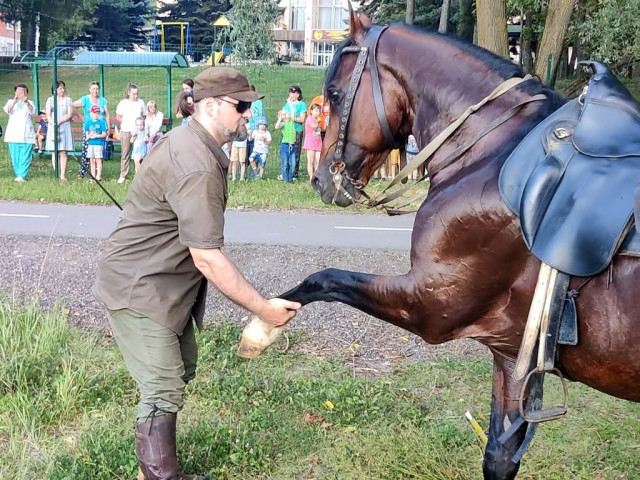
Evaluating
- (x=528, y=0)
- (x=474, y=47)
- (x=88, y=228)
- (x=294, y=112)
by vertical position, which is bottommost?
(x=88, y=228)

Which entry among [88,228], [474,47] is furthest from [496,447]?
[88,228]

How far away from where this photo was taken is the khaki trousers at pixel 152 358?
11.1ft

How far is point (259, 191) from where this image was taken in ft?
43.0

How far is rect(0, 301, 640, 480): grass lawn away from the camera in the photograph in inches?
152

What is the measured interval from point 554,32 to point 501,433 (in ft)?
34.0

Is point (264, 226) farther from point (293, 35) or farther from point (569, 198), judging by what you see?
point (293, 35)

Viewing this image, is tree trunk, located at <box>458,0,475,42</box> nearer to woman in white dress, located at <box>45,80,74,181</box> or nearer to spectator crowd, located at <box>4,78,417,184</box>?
spectator crowd, located at <box>4,78,417,184</box>

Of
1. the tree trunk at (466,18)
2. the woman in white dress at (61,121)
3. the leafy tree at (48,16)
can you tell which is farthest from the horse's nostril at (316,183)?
the leafy tree at (48,16)

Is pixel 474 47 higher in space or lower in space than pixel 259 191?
higher

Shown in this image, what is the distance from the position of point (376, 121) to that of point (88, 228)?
291 inches

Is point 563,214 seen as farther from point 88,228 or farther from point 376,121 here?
point 88,228

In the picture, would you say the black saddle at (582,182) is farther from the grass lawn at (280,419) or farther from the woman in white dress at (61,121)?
the woman in white dress at (61,121)

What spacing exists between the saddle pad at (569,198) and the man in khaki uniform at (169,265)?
1222 mm

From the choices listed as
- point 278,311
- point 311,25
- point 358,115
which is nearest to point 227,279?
point 278,311
